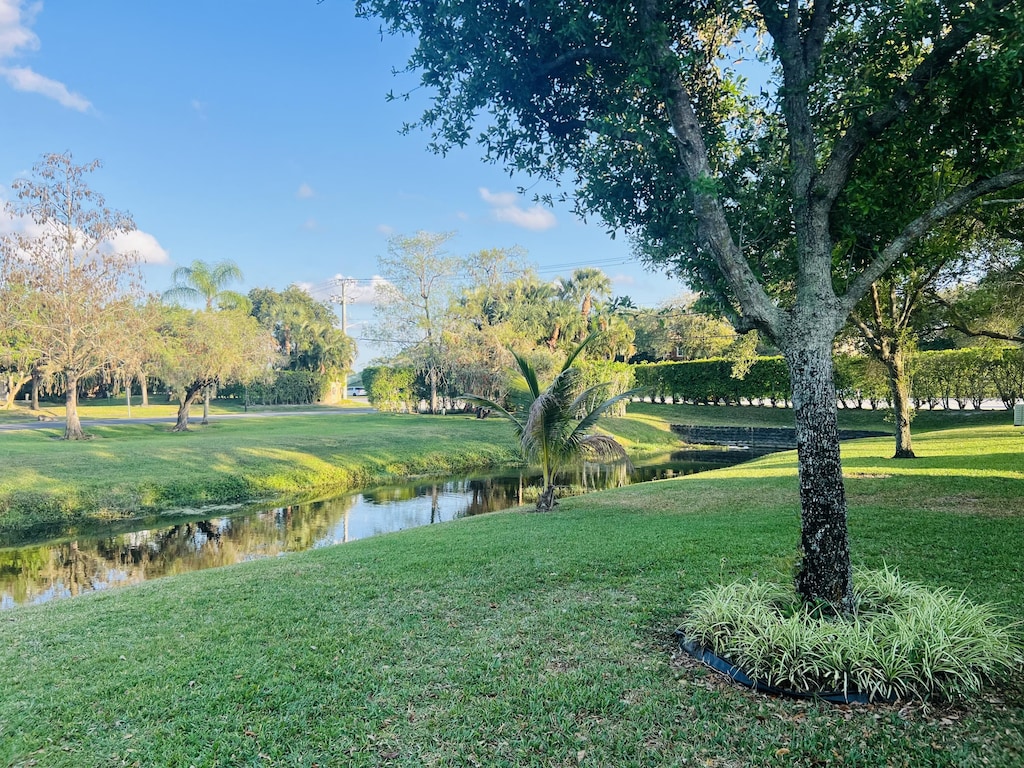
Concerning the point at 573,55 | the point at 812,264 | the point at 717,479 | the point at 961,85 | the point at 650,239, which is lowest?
the point at 717,479

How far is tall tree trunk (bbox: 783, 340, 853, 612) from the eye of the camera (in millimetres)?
3686

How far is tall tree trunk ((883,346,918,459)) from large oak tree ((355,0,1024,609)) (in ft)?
28.4

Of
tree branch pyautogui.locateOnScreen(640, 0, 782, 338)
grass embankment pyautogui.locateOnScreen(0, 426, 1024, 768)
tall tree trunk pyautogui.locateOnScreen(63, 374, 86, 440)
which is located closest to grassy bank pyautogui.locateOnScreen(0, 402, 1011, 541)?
tall tree trunk pyautogui.locateOnScreen(63, 374, 86, 440)

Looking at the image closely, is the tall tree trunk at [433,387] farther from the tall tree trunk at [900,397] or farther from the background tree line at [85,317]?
the tall tree trunk at [900,397]

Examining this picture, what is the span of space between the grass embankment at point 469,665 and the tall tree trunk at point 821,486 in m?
0.52

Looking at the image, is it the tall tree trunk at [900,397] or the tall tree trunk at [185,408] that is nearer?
the tall tree trunk at [900,397]

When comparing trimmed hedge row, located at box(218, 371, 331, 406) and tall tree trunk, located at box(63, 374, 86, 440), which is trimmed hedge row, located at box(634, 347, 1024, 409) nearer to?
tall tree trunk, located at box(63, 374, 86, 440)

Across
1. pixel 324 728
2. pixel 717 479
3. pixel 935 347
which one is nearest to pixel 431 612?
pixel 324 728

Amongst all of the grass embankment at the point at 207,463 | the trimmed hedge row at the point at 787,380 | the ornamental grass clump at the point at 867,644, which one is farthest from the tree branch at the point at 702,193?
the grass embankment at the point at 207,463

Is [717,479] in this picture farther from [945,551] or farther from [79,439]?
[79,439]

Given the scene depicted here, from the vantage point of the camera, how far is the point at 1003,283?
459 inches

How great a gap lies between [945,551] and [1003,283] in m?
8.88

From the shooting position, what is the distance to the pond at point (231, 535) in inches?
351

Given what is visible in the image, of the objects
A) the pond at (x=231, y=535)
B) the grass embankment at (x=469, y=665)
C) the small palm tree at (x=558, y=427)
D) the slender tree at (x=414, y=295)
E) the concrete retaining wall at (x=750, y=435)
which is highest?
the slender tree at (x=414, y=295)
